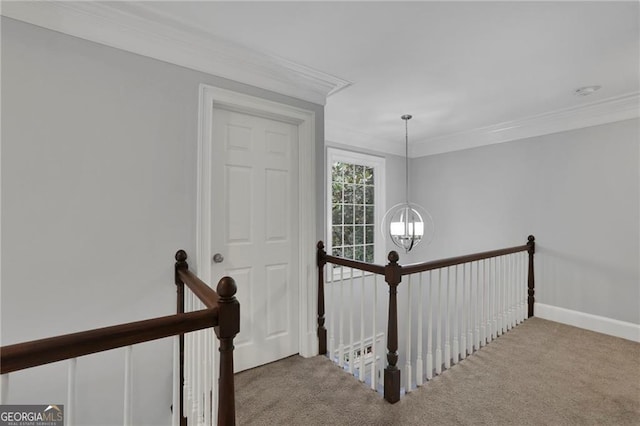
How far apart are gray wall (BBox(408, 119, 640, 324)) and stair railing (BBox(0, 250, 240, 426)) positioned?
3.73 meters

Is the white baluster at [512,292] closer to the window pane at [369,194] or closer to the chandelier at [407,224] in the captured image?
the chandelier at [407,224]

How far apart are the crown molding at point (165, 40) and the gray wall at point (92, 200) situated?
0.06 meters

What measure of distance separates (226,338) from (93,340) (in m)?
0.41

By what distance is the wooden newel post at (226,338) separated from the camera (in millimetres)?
1147

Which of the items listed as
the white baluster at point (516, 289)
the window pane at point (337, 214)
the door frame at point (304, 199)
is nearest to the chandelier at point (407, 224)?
the window pane at point (337, 214)

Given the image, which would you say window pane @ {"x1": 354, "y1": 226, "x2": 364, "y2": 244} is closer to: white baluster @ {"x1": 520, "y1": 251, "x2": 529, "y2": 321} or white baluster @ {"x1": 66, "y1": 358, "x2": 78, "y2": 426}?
white baluster @ {"x1": 520, "y1": 251, "x2": 529, "y2": 321}

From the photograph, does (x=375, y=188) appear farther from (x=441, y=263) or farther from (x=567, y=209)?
(x=441, y=263)

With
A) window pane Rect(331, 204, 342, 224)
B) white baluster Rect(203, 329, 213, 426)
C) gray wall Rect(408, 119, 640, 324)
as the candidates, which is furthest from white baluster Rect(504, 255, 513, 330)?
white baluster Rect(203, 329, 213, 426)

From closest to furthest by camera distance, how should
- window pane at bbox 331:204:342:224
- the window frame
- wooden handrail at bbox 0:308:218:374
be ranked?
wooden handrail at bbox 0:308:218:374 < the window frame < window pane at bbox 331:204:342:224

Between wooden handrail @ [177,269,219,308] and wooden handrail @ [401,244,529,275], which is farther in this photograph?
wooden handrail @ [401,244,529,275]

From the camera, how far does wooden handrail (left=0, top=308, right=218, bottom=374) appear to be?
33.0 inches

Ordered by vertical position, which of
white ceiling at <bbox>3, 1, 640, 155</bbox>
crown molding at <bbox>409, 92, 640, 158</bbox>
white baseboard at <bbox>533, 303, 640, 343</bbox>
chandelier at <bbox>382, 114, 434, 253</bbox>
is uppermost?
white ceiling at <bbox>3, 1, 640, 155</bbox>

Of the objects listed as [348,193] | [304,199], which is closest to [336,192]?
[348,193]

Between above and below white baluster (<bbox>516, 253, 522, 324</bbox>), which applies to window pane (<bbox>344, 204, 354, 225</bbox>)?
above
